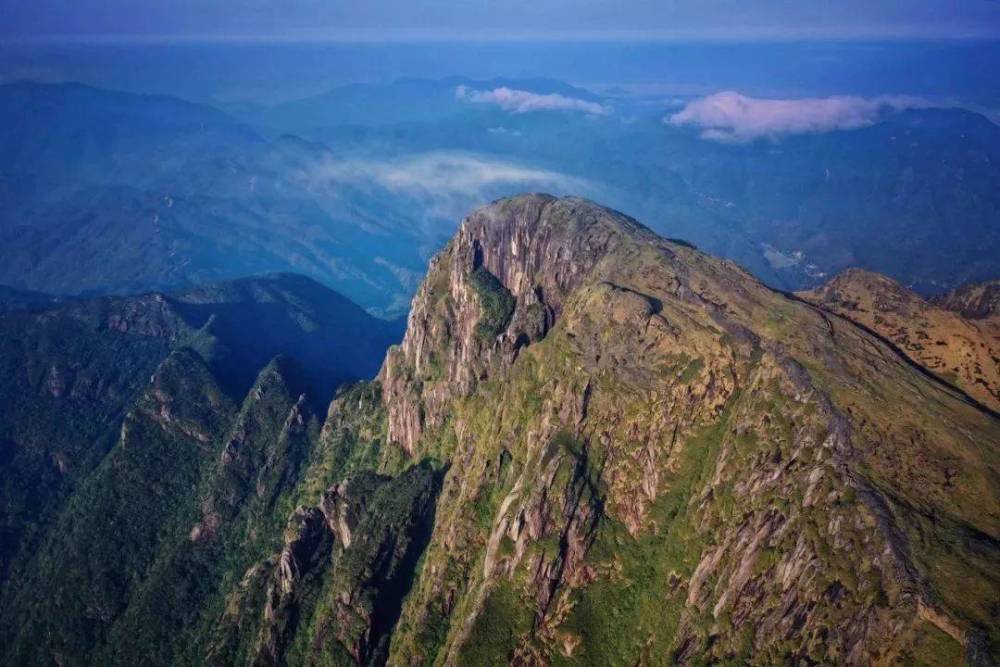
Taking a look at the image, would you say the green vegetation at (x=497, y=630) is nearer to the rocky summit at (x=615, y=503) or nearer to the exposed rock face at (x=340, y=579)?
the rocky summit at (x=615, y=503)

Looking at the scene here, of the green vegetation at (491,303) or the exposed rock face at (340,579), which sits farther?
the green vegetation at (491,303)

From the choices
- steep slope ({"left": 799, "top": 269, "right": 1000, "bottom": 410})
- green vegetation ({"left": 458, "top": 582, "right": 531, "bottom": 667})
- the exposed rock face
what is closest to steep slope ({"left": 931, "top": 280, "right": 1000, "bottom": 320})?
steep slope ({"left": 799, "top": 269, "right": 1000, "bottom": 410})

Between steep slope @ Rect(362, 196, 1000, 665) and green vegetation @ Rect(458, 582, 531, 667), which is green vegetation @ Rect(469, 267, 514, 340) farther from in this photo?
green vegetation @ Rect(458, 582, 531, 667)

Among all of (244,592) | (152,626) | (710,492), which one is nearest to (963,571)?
(710,492)

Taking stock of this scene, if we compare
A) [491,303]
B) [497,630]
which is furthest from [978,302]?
[497,630]

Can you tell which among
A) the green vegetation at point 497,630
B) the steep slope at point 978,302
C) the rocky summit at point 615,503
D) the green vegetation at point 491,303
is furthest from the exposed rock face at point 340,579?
the steep slope at point 978,302
